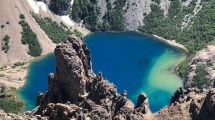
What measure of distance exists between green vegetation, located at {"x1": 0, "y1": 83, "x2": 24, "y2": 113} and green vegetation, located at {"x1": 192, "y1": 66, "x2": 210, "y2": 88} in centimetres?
5188

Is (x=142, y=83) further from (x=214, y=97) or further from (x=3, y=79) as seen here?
(x=214, y=97)

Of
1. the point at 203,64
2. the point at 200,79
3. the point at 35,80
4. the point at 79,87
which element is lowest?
the point at 79,87

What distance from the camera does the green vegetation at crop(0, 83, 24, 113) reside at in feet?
481

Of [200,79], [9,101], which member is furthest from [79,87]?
[200,79]

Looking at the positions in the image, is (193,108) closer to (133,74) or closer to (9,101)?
(9,101)

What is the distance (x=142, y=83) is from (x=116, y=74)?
11.3 m

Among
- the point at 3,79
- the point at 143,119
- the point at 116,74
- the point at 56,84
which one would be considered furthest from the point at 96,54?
the point at 143,119

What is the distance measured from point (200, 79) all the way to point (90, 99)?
102 m

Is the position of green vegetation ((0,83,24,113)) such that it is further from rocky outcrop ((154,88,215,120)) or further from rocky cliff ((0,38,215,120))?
rocky outcrop ((154,88,215,120))

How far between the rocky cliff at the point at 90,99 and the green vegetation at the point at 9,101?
7481 centimetres

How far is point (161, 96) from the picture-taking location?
157 meters

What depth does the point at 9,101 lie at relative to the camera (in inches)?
6038

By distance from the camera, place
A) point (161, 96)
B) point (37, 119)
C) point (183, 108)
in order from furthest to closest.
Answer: point (161, 96) → point (183, 108) → point (37, 119)

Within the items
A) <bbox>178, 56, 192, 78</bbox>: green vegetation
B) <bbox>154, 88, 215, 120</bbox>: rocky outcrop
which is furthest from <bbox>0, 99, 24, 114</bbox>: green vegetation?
<bbox>154, 88, 215, 120</bbox>: rocky outcrop
